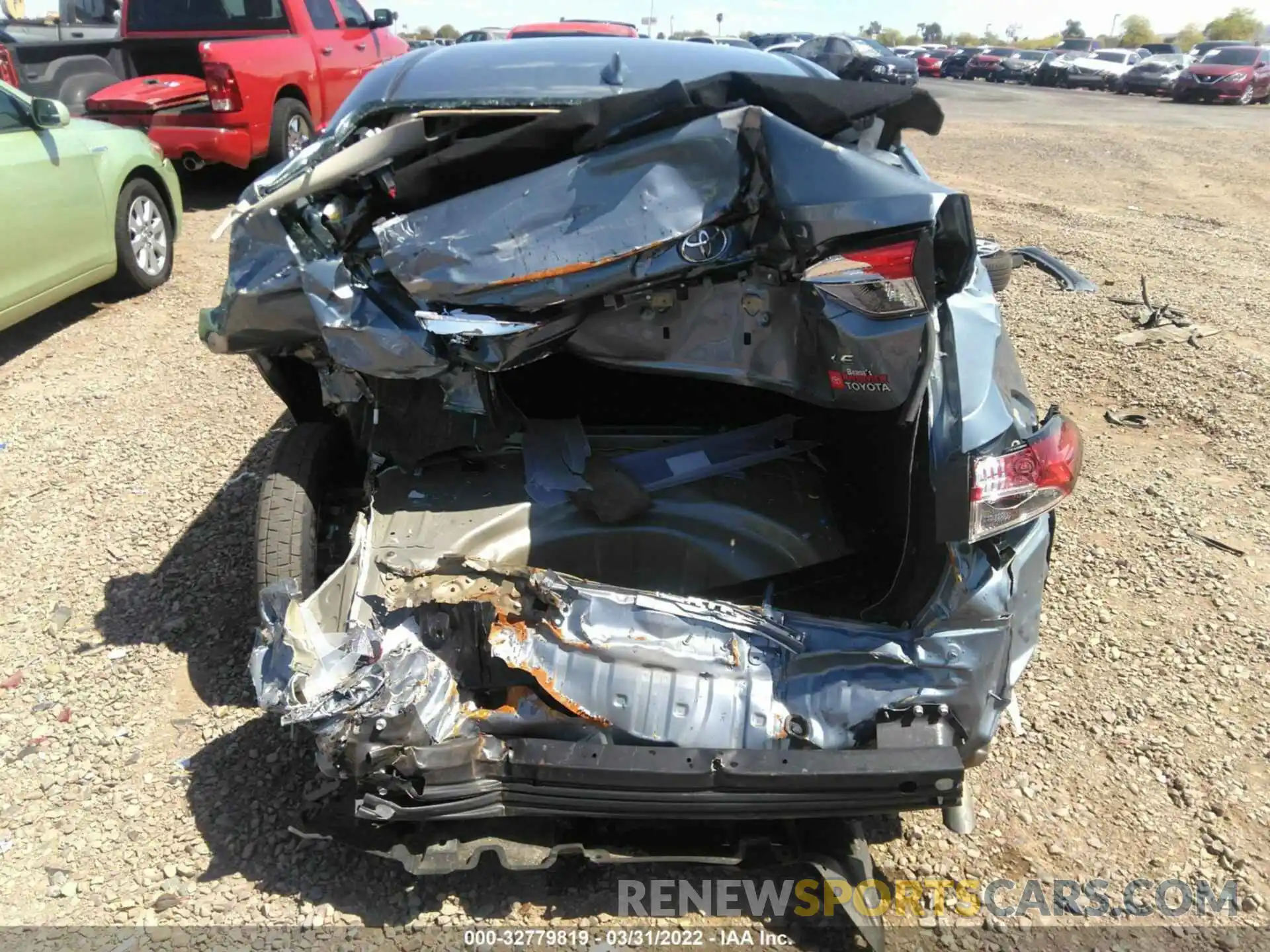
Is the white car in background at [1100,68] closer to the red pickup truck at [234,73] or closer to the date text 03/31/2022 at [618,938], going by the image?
the red pickup truck at [234,73]

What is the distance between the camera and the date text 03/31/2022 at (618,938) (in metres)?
2.11

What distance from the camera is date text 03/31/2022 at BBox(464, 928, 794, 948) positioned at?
2.11m

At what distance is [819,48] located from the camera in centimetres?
1277

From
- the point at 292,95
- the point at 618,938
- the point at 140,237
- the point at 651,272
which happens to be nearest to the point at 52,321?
the point at 140,237

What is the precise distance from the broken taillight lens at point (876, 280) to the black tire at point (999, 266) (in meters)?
1.37

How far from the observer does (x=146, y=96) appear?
7664 mm

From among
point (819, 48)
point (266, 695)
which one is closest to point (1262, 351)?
A: point (266, 695)

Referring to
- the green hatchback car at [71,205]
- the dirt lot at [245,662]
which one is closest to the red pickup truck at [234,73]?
the green hatchback car at [71,205]

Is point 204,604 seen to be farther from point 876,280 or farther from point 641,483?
point 876,280

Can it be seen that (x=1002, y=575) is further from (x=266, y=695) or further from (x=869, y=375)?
(x=266, y=695)

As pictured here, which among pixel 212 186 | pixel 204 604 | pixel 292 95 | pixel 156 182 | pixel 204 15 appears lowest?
pixel 204 604

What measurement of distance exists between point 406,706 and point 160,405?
11.4ft

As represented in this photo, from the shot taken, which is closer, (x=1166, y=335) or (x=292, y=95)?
(x=1166, y=335)

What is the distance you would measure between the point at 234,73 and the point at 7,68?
170 cm
